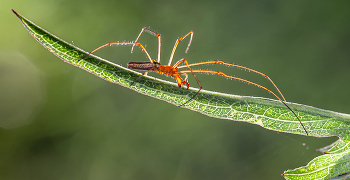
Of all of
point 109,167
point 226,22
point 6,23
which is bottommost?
point 109,167

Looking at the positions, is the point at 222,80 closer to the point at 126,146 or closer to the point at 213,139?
the point at 213,139

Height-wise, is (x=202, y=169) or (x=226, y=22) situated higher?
(x=226, y=22)

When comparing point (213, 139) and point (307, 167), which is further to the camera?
point (213, 139)

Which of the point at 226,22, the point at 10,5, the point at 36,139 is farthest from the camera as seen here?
the point at 226,22

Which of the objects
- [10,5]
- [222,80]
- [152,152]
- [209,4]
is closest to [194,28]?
[209,4]

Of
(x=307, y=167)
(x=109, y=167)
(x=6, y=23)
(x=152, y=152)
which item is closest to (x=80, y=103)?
(x=109, y=167)

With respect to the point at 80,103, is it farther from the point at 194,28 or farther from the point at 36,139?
the point at 194,28

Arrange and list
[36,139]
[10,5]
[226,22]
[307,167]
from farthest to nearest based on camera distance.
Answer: [226,22]
[10,5]
[36,139]
[307,167]
